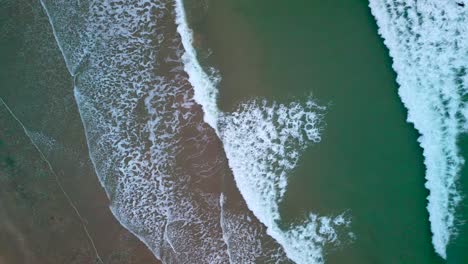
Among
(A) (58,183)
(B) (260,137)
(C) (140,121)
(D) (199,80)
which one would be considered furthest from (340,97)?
(A) (58,183)

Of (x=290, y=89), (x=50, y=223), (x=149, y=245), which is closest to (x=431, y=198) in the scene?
(x=290, y=89)

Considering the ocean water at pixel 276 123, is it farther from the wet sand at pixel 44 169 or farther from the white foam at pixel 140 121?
the wet sand at pixel 44 169

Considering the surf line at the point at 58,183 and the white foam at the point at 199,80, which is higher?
the white foam at the point at 199,80

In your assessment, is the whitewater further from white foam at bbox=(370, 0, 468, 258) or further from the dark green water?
white foam at bbox=(370, 0, 468, 258)

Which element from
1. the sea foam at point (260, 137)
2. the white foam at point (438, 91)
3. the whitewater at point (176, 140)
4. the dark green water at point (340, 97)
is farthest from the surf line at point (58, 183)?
the white foam at point (438, 91)

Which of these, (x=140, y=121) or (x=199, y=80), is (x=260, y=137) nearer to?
(x=199, y=80)

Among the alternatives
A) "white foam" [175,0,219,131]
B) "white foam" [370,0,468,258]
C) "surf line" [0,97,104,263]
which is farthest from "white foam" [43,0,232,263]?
"white foam" [370,0,468,258]

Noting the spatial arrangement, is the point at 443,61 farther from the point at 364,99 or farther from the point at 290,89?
the point at 290,89
